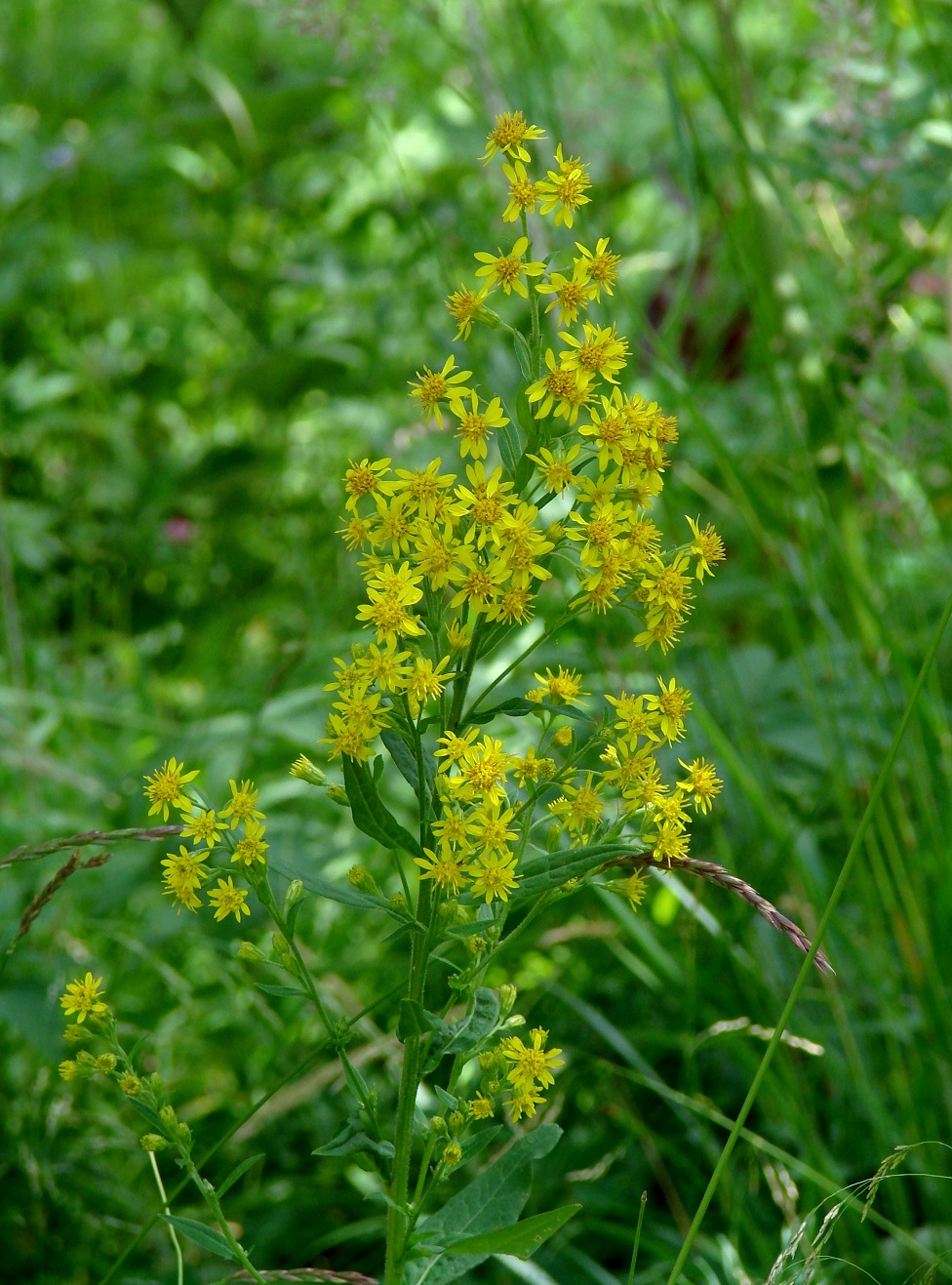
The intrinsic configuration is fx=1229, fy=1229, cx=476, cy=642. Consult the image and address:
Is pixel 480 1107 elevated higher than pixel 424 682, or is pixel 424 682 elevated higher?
pixel 424 682

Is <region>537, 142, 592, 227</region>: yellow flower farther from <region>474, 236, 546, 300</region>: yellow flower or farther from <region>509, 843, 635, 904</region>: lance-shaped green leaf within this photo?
<region>509, 843, 635, 904</region>: lance-shaped green leaf

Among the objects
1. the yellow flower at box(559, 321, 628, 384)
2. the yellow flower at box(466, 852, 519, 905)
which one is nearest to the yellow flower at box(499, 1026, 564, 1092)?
the yellow flower at box(466, 852, 519, 905)

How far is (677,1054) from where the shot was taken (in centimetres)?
156

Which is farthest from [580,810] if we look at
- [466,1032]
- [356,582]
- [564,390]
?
[356,582]

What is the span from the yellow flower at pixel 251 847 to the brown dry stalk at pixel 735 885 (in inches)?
8.5

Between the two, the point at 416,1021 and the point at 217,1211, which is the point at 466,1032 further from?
the point at 217,1211

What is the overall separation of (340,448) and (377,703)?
84.8 inches

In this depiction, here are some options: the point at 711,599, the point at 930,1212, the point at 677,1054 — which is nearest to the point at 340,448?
the point at 711,599

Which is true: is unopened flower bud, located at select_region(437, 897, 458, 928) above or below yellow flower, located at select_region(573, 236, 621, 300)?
below

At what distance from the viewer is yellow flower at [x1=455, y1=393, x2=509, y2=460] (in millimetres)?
749

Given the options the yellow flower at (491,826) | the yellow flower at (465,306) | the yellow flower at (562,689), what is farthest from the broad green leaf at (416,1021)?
the yellow flower at (465,306)

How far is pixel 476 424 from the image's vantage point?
757 millimetres

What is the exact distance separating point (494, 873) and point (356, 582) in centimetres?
143

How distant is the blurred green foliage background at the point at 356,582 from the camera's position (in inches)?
51.0
